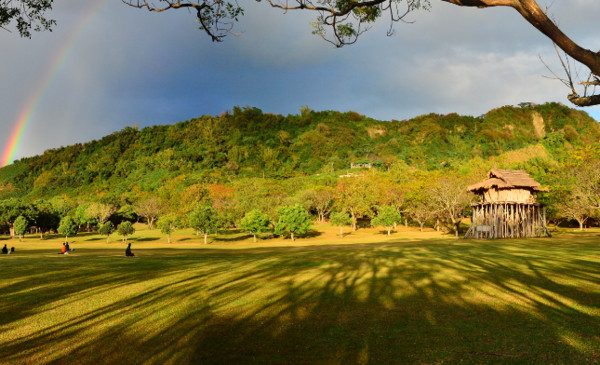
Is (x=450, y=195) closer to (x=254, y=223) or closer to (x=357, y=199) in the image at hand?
(x=357, y=199)

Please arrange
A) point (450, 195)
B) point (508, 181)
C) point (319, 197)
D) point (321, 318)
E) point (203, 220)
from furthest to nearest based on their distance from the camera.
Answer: point (319, 197) → point (203, 220) → point (450, 195) → point (508, 181) → point (321, 318)

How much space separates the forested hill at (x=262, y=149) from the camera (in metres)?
141

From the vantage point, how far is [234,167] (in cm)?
14512

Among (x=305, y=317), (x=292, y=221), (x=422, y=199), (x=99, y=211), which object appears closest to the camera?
(x=305, y=317)

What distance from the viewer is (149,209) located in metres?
98.0

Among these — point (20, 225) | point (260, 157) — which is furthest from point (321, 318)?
point (260, 157)

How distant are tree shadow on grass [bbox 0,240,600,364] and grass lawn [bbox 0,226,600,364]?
0.04m

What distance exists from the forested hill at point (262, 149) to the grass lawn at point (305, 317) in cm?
11157

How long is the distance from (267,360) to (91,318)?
19.0ft

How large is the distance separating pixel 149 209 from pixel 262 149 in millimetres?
80036

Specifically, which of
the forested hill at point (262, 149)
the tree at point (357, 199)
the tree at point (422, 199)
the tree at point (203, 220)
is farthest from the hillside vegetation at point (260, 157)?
the tree at point (203, 220)

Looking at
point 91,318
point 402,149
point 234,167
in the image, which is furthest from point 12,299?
point 402,149

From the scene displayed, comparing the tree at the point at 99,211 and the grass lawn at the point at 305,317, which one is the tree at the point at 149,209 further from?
the grass lawn at the point at 305,317

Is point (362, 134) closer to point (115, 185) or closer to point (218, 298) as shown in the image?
point (115, 185)
